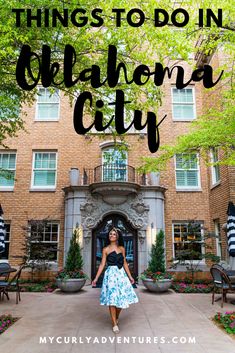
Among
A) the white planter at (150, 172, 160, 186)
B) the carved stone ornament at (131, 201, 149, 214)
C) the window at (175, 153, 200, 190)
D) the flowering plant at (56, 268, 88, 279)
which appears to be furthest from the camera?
Result: the window at (175, 153, 200, 190)

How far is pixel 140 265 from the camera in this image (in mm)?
12180

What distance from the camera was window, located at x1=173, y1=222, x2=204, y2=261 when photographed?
11.6m

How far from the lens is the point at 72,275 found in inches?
404

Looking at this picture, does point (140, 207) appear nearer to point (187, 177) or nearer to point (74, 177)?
point (187, 177)

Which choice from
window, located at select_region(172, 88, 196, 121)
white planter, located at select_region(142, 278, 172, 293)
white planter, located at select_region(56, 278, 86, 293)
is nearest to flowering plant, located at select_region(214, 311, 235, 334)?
white planter, located at select_region(142, 278, 172, 293)

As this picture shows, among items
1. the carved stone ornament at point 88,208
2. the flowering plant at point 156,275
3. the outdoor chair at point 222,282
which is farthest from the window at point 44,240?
the outdoor chair at point 222,282

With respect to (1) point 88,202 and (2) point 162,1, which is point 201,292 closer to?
(1) point 88,202

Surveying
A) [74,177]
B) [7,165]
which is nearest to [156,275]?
[74,177]

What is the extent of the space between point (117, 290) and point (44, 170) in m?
9.65

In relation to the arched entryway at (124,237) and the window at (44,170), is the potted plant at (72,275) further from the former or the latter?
the window at (44,170)

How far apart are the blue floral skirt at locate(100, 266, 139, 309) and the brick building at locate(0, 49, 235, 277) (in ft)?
21.7

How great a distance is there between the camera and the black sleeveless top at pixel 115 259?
18.4 feet

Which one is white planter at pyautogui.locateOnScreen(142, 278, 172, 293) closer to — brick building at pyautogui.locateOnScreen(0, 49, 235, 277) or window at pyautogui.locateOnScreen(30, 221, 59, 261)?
brick building at pyautogui.locateOnScreen(0, 49, 235, 277)

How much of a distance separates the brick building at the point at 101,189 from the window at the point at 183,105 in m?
0.05
